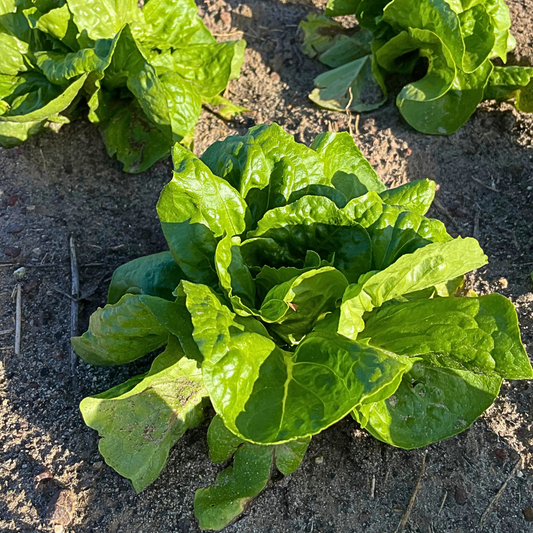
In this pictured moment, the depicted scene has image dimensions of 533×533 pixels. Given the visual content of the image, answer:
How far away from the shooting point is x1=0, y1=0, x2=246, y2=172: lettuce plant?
3.83 metres

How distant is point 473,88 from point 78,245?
3164 mm

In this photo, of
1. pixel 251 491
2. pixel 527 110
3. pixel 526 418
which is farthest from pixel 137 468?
pixel 527 110

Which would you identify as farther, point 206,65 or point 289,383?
point 206,65

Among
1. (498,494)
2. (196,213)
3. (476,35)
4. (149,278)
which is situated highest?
(476,35)

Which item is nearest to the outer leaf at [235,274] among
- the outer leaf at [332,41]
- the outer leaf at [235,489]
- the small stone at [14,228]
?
the outer leaf at [235,489]

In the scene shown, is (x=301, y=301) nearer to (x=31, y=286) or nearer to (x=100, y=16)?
(x=31, y=286)

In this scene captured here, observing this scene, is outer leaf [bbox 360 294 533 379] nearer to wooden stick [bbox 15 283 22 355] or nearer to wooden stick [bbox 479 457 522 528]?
wooden stick [bbox 479 457 522 528]

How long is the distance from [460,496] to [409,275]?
1296mm

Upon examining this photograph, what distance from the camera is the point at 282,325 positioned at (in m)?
2.66

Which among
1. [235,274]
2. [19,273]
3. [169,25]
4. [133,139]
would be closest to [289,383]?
[235,274]

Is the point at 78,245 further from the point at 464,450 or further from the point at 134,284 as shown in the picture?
the point at 464,450

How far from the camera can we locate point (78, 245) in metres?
3.82

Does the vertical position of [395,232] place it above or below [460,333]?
above

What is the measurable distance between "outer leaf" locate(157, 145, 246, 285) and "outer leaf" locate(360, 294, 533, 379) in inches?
32.9
